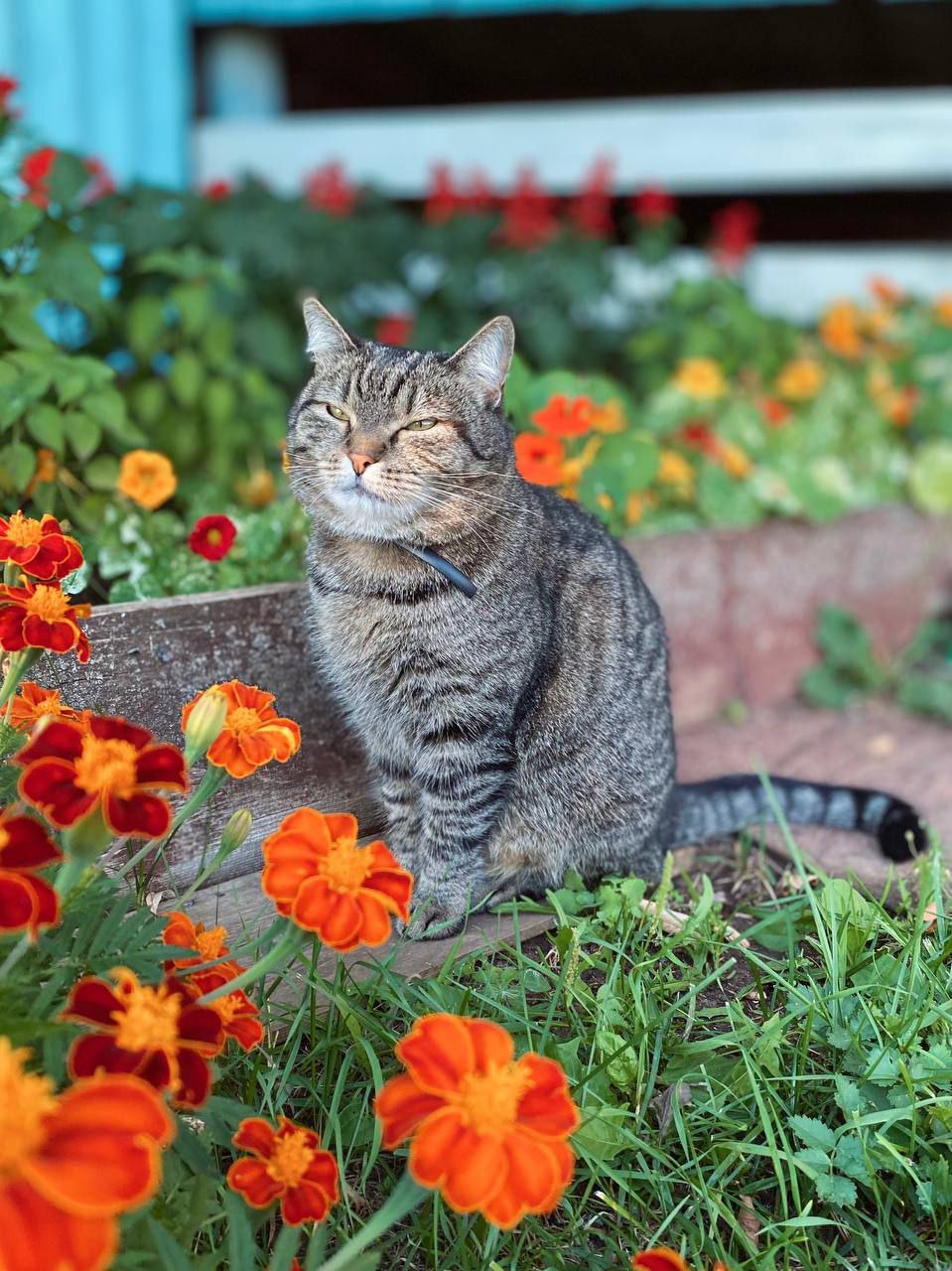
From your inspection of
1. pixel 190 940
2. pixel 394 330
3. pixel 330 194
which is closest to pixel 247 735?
pixel 190 940

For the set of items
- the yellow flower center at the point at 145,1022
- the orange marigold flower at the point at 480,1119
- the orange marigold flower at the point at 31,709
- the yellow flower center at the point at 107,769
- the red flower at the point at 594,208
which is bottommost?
the orange marigold flower at the point at 480,1119

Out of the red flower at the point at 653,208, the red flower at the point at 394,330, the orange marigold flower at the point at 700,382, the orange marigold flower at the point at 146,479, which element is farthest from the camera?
the red flower at the point at 653,208

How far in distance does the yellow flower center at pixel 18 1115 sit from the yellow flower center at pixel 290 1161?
38 centimetres

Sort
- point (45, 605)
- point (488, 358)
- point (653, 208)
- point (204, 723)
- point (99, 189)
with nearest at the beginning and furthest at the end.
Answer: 1. point (204, 723)
2. point (45, 605)
3. point (488, 358)
4. point (99, 189)
5. point (653, 208)

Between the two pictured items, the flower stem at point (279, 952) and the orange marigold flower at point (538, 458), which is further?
the orange marigold flower at point (538, 458)

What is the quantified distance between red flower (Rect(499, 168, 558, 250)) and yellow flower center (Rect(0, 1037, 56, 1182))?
14.2 feet

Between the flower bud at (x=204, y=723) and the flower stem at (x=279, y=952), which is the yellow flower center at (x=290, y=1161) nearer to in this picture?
the flower stem at (x=279, y=952)

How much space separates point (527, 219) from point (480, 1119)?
4241 mm

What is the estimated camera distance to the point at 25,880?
914 mm

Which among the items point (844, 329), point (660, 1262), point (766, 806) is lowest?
point (766, 806)

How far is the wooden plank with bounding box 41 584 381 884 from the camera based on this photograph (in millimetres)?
1973

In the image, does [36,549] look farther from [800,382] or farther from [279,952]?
[800,382]

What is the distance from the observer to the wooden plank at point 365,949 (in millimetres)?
1819

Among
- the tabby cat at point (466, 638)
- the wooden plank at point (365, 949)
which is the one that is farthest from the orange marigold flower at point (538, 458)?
the wooden plank at point (365, 949)
